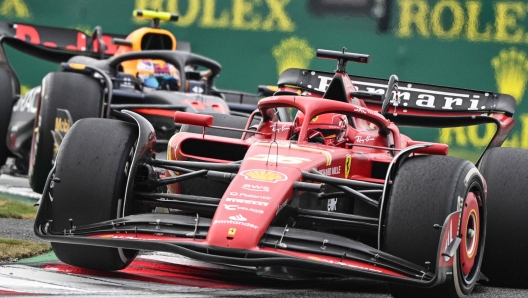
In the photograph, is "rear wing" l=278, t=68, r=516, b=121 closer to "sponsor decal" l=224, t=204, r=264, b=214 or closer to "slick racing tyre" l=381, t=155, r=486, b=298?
"slick racing tyre" l=381, t=155, r=486, b=298

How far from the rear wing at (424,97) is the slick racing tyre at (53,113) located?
290 centimetres

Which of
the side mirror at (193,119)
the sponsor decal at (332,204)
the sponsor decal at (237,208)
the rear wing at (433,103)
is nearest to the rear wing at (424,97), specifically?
the rear wing at (433,103)

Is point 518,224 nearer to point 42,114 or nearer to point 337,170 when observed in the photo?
point 337,170

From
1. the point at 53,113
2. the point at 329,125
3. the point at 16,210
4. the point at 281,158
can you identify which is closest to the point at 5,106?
the point at 53,113

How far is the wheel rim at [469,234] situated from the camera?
6.07 meters

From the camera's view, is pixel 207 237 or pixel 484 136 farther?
pixel 484 136

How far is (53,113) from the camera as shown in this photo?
1116cm

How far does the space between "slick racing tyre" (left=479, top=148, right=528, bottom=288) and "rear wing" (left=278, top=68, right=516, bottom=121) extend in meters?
1.37

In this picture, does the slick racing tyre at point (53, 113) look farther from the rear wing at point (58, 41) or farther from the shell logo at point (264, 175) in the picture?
the shell logo at point (264, 175)

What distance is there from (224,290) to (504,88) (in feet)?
34.5

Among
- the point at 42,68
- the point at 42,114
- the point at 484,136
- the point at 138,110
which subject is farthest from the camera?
the point at 42,68

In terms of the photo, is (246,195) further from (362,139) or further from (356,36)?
(356,36)

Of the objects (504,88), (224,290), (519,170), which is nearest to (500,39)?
(504,88)

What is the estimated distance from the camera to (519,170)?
23.0 feet
